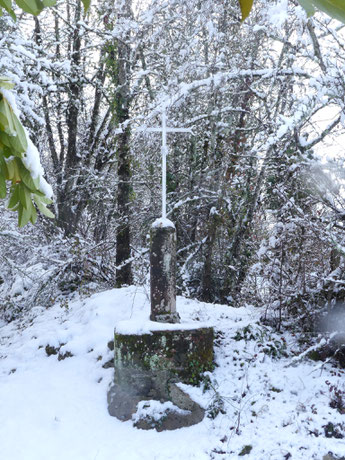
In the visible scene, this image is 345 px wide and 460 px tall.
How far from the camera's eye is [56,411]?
198 inches

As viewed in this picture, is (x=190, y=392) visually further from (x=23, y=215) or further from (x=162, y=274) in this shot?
(x=23, y=215)

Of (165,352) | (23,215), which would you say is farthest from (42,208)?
(165,352)

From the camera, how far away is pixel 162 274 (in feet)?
17.4

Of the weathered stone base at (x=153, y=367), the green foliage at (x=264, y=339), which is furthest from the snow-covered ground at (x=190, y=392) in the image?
the weathered stone base at (x=153, y=367)

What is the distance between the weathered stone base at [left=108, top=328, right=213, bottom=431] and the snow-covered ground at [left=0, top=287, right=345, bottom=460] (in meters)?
0.18

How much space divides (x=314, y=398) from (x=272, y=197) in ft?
11.9

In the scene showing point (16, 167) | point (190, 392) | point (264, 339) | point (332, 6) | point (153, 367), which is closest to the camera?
point (332, 6)

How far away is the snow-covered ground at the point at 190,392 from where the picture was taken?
13.9 ft

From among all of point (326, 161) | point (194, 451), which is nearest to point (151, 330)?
point (194, 451)

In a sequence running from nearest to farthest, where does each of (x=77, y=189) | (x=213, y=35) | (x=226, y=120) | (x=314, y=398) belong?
1. (x=314, y=398)
2. (x=213, y=35)
3. (x=226, y=120)
4. (x=77, y=189)

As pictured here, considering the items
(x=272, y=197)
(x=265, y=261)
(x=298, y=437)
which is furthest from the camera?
(x=272, y=197)

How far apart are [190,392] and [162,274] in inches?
51.7

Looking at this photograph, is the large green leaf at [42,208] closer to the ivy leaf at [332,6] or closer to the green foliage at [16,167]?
the green foliage at [16,167]

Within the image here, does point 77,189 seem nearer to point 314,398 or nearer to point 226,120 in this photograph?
point 226,120
